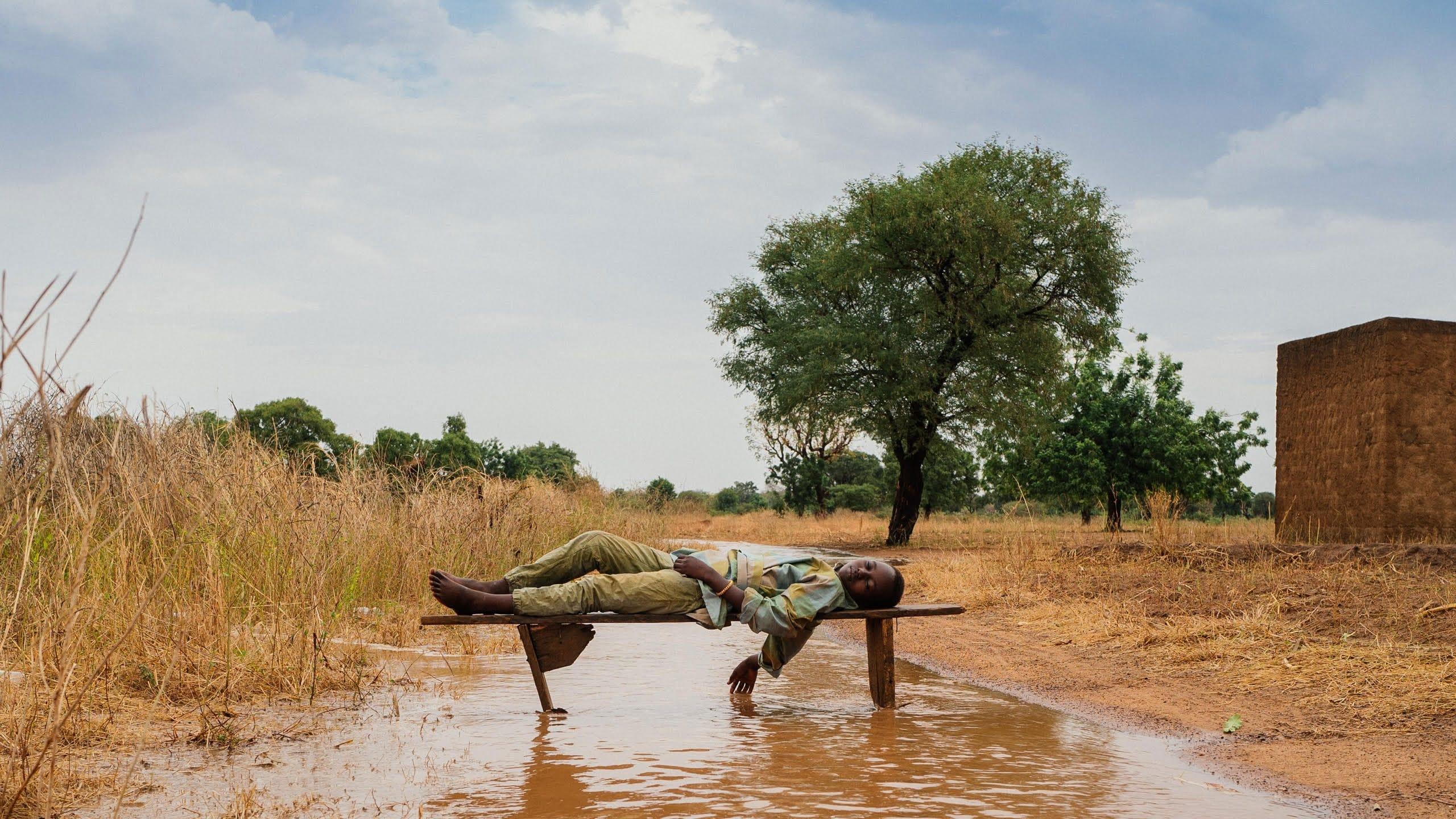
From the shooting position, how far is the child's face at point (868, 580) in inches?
238

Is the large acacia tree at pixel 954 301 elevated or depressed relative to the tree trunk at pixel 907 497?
elevated

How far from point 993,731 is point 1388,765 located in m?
1.77

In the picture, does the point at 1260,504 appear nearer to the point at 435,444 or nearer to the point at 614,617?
the point at 435,444

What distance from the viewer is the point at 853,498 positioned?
160ft

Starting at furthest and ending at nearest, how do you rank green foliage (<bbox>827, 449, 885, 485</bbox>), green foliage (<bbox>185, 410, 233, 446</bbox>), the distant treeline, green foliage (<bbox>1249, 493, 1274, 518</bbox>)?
green foliage (<bbox>827, 449, 885, 485</bbox>), green foliage (<bbox>1249, 493, 1274, 518</bbox>), the distant treeline, green foliage (<bbox>185, 410, 233, 446</bbox>)

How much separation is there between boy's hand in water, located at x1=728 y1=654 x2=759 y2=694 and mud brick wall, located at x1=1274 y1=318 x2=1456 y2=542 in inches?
416

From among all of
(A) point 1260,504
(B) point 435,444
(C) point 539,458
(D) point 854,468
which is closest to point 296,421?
(B) point 435,444

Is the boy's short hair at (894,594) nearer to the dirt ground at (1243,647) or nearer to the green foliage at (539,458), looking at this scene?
the dirt ground at (1243,647)

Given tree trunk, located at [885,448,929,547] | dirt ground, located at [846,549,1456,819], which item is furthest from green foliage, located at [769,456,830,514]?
dirt ground, located at [846,549,1456,819]

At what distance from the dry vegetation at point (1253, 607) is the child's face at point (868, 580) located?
2.27 meters

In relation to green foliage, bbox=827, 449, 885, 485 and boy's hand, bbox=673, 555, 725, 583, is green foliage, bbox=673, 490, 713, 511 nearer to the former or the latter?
green foliage, bbox=827, 449, 885, 485

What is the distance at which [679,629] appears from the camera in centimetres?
1065

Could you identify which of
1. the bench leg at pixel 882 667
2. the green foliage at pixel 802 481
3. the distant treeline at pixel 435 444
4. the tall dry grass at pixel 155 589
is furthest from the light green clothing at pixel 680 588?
the green foliage at pixel 802 481

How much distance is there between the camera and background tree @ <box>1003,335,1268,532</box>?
31.2m
